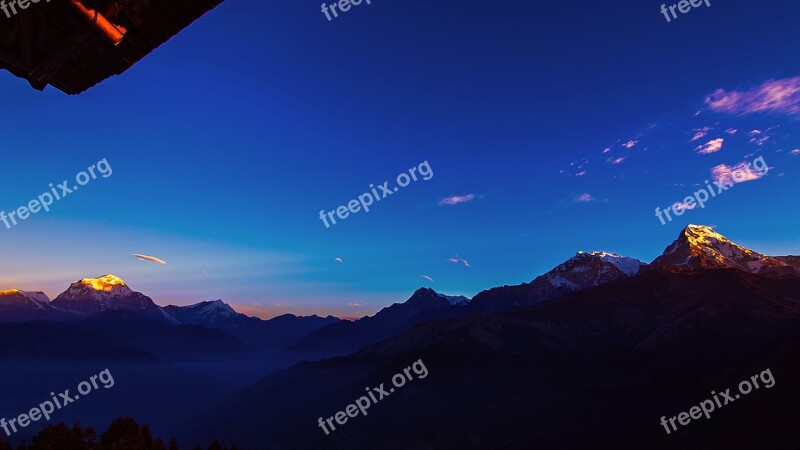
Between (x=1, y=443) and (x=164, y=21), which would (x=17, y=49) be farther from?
(x=1, y=443)

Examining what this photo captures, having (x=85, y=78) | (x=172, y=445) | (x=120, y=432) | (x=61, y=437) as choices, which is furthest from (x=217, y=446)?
(x=85, y=78)

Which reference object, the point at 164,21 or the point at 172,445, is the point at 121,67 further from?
the point at 172,445

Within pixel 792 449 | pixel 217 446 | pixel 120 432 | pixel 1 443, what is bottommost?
pixel 792 449

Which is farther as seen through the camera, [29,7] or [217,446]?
[217,446]

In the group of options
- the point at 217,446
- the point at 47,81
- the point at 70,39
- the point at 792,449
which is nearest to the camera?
the point at 70,39

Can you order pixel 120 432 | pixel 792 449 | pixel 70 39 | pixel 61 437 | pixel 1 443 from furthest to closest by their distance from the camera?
pixel 792 449 → pixel 120 432 → pixel 61 437 → pixel 1 443 → pixel 70 39

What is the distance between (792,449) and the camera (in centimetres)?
19675

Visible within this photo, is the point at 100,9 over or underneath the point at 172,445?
over

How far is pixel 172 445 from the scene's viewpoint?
7838 cm

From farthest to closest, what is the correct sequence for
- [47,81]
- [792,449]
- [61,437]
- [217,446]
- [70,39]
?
[792,449] < [217,446] < [61,437] < [47,81] < [70,39]

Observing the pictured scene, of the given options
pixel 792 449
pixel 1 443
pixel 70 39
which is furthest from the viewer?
pixel 792 449

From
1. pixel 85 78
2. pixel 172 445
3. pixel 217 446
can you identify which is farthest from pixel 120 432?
pixel 85 78

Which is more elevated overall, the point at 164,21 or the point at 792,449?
the point at 164,21

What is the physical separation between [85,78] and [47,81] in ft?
1.45
